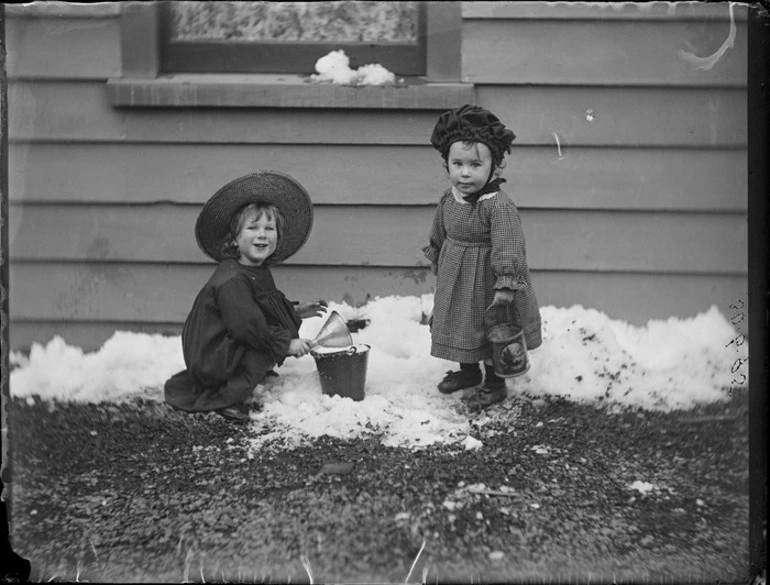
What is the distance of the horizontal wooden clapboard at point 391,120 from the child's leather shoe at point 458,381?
71 cm

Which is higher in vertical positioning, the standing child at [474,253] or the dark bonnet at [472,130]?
the dark bonnet at [472,130]

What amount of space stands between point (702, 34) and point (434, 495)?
4.59 ft

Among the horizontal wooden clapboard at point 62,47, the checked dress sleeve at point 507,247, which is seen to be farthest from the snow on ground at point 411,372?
the horizontal wooden clapboard at point 62,47

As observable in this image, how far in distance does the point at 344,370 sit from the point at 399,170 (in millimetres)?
630

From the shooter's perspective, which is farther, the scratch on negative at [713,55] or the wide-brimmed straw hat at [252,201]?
the wide-brimmed straw hat at [252,201]

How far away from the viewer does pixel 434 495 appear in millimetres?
1966

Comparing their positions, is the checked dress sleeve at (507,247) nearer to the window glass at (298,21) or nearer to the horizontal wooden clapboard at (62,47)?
the window glass at (298,21)

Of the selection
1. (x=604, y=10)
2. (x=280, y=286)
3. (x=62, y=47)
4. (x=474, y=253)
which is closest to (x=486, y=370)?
(x=474, y=253)

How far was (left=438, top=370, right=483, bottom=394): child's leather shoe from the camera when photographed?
90.7 inches

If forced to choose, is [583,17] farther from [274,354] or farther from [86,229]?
[86,229]

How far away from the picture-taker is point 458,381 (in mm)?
2309

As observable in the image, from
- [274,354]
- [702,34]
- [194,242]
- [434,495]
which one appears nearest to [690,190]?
[702,34]

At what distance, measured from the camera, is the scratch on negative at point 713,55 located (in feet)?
6.54

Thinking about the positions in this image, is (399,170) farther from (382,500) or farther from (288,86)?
(382,500)
